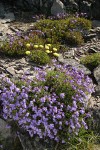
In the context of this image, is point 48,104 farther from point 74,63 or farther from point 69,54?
point 69,54

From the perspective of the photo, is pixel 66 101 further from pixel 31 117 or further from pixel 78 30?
pixel 78 30

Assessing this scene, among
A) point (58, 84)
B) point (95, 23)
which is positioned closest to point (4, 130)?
point (58, 84)

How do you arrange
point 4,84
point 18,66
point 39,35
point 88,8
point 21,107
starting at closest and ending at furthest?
point 21,107
point 4,84
point 18,66
point 39,35
point 88,8

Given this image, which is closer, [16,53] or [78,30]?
[16,53]

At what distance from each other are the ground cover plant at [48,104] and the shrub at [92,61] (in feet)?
4.34

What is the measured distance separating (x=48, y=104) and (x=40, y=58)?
6.37 feet

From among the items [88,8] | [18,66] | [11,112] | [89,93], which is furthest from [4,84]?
[88,8]

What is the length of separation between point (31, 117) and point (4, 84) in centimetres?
97

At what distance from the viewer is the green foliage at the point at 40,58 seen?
8.58m

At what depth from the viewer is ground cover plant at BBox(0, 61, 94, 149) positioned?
22.3 feet

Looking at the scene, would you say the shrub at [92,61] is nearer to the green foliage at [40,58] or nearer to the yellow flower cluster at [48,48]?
the yellow flower cluster at [48,48]

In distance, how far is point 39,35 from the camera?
9.76m

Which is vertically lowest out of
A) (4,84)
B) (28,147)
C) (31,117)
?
(28,147)

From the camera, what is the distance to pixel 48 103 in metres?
6.93
